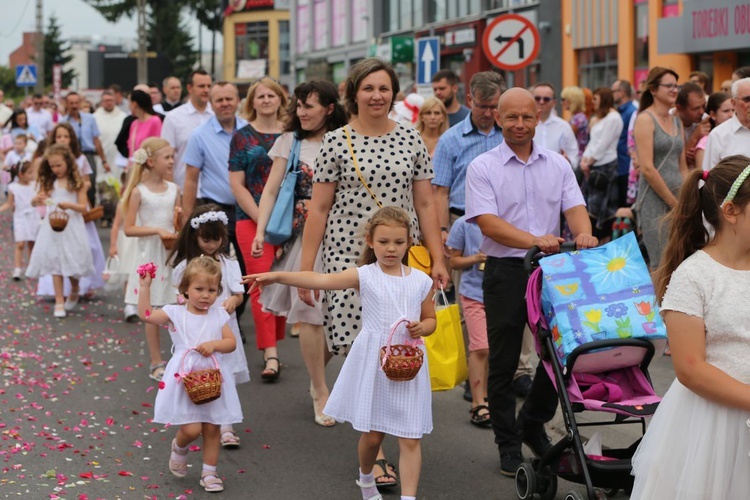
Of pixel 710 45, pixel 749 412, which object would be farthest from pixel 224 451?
pixel 710 45

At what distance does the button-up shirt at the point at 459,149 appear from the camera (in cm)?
820

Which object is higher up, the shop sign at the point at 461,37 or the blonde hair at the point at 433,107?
the shop sign at the point at 461,37

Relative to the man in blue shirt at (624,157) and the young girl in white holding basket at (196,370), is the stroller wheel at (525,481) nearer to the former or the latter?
the young girl in white holding basket at (196,370)

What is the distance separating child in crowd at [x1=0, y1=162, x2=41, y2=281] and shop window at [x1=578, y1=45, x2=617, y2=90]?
1790 cm

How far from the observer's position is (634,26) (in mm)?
29859

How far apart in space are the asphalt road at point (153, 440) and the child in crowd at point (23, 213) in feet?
15.3

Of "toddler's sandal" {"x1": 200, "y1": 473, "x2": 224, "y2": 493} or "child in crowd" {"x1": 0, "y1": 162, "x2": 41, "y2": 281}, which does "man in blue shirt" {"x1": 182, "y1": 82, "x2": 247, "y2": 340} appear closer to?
"toddler's sandal" {"x1": 200, "y1": 473, "x2": 224, "y2": 493}

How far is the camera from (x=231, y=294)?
25.6ft

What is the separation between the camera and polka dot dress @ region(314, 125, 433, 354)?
6.75m

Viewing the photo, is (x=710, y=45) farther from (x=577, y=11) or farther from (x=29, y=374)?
(x=29, y=374)

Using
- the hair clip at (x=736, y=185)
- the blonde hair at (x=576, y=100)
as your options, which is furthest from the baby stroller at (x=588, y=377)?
the blonde hair at (x=576, y=100)

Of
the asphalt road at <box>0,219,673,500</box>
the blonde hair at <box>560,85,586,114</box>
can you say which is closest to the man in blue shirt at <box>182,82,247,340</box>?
the asphalt road at <box>0,219,673,500</box>

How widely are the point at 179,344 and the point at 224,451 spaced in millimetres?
906

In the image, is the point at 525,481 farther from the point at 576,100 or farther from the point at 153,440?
the point at 576,100
